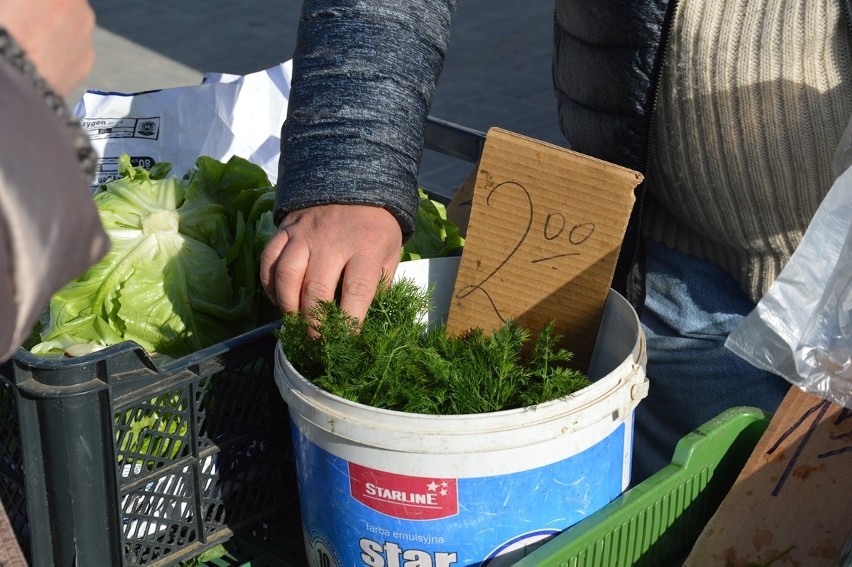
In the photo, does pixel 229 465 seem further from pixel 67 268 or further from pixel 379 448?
pixel 67 268

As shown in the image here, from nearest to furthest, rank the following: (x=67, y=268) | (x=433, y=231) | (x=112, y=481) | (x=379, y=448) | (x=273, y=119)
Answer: (x=67, y=268), (x=379, y=448), (x=112, y=481), (x=433, y=231), (x=273, y=119)

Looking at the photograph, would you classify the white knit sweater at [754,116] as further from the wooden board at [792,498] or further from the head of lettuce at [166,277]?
the head of lettuce at [166,277]

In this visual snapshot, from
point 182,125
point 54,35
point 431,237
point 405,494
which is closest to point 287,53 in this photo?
point 182,125

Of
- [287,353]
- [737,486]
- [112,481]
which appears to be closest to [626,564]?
[737,486]

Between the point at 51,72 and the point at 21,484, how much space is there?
0.74 meters

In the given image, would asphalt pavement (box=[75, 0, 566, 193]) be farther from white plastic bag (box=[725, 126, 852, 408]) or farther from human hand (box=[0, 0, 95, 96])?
human hand (box=[0, 0, 95, 96])

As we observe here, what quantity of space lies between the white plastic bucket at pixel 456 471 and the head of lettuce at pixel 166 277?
1.20 ft

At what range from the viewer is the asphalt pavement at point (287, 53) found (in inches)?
211

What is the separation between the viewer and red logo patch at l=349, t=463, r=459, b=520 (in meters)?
1.18

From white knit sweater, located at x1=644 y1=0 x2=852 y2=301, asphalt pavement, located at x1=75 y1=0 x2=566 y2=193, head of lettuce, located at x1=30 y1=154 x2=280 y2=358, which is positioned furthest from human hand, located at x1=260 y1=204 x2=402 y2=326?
asphalt pavement, located at x1=75 y1=0 x2=566 y2=193

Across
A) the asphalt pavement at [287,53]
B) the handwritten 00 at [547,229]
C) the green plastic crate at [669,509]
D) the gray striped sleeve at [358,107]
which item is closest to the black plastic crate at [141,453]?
the gray striped sleeve at [358,107]

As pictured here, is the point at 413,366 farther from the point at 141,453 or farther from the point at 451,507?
the point at 141,453

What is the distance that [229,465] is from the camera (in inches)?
56.6

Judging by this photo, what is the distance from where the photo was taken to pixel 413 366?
4.17 feet
